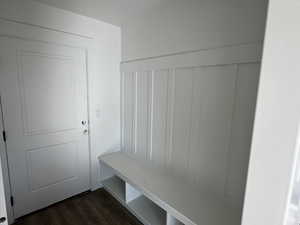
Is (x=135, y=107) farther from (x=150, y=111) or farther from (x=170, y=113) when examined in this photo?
(x=170, y=113)

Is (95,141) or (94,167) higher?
(95,141)

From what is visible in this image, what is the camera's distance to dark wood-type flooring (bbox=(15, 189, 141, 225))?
1870 mm

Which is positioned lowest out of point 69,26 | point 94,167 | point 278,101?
point 94,167

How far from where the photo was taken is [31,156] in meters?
1.92

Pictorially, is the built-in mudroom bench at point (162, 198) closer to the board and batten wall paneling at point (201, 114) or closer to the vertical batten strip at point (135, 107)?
the board and batten wall paneling at point (201, 114)

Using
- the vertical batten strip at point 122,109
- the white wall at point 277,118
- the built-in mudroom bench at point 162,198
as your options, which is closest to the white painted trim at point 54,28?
the vertical batten strip at point 122,109

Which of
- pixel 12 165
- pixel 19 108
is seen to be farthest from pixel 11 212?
pixel 19 108

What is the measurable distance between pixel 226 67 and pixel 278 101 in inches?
36.3

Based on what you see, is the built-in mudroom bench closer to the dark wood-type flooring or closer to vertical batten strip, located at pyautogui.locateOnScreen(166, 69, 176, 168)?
the dark wood-type flooring

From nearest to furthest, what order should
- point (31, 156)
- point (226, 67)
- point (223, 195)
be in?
point (226, 67)
point (223, 195)
point (31, 156)

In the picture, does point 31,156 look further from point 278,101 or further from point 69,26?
point 278,101

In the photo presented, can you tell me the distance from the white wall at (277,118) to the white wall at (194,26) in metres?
0.80

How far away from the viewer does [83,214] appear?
6.50 ft

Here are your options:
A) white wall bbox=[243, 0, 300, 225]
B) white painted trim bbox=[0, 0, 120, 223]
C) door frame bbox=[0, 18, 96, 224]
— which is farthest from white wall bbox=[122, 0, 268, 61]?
white wall bbox=[243, 0, 300, 225]
